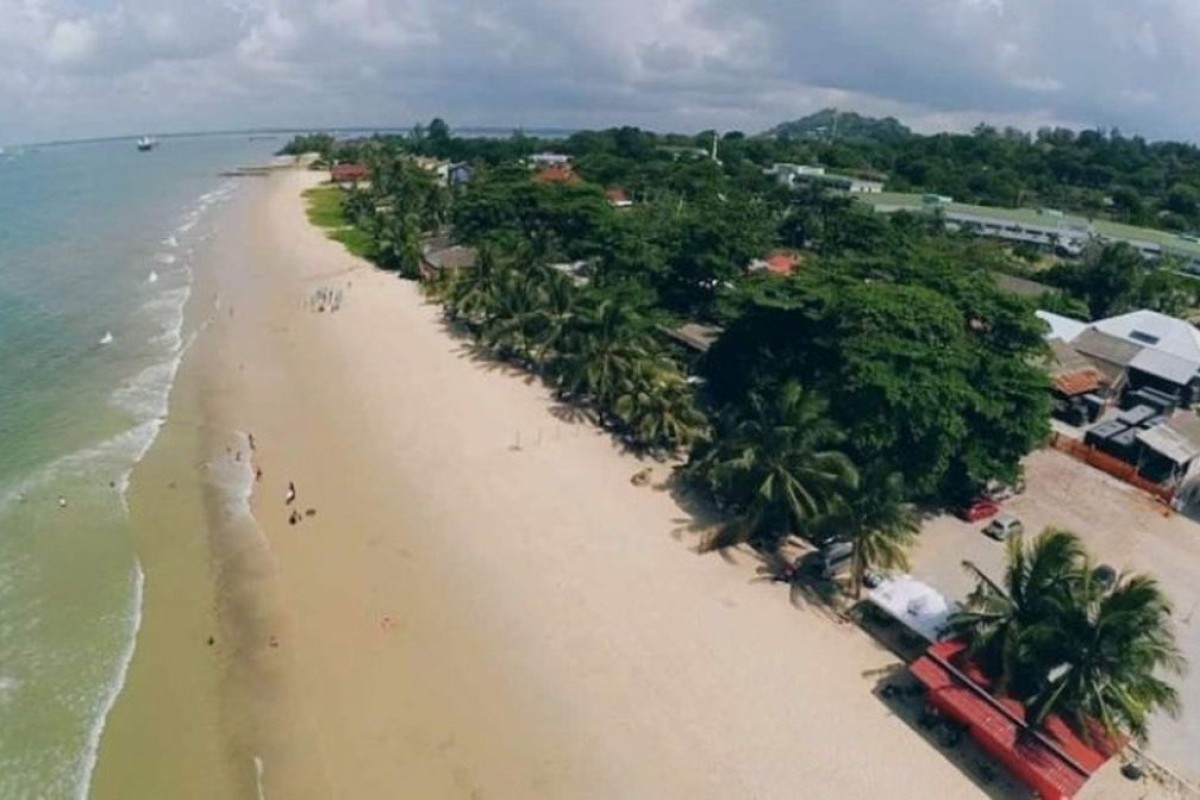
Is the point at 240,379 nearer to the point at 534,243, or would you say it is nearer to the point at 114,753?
the point at 534,243

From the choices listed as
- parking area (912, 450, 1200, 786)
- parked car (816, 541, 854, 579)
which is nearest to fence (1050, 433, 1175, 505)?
parking area (912, 450, 1200, 786)

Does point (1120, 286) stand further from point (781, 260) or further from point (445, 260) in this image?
point (445, 260)

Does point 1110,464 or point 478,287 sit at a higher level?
point 478,287

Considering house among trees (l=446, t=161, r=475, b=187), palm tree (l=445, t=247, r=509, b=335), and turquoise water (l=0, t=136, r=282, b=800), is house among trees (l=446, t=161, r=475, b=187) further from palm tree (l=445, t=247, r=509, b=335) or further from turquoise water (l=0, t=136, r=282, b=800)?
palm tree (l=445, t=247, r=509, b=335)

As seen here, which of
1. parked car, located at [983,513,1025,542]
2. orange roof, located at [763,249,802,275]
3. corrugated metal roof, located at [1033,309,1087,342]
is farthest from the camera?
orange roof, located at [763,249,802,275]

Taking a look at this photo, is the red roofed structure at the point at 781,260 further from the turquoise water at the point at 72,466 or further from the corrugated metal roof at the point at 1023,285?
the turquoise water at the point at 72,466

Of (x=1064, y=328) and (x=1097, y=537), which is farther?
(x=1064, y=328)

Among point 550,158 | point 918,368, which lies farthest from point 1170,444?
point 550,158

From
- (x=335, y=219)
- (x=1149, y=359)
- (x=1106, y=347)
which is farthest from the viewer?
(x=335, y=219)
